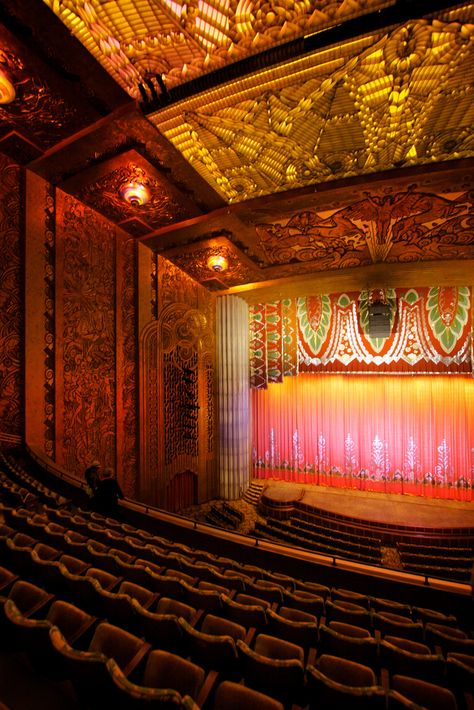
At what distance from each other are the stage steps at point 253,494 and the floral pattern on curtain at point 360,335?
266 cm

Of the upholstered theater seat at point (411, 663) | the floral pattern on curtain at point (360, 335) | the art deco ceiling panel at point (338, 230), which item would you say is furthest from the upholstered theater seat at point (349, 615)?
the floral pattern on curtain at point (360, 335)

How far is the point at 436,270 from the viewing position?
5848 mm

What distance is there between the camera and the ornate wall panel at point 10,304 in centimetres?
355

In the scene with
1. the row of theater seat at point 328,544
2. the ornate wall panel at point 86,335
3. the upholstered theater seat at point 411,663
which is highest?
the ornate wall panel at point 86,335

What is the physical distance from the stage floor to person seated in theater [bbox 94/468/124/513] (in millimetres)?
4405

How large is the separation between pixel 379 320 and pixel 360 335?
1.14 metres

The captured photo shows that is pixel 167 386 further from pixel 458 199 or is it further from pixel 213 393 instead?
pixel 458 199

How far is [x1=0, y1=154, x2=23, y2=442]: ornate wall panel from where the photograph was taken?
3.55 meters

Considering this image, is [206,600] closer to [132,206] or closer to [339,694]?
[339,694]

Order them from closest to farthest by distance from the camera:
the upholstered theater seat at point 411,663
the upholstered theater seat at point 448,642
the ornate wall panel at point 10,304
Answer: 1. the upholstered theater seat at point 411,663
2. the upholstered theater seat at point 448,642
3. the ornate wall panel at point 10,304

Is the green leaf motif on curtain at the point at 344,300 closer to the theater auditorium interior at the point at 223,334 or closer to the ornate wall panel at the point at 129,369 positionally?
the theater auditorium interior at the point at 223,334

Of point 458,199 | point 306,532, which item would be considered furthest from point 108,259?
point 306,532

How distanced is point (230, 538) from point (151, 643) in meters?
1.56

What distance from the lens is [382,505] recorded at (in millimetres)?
7094
